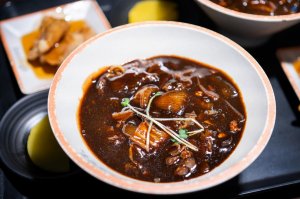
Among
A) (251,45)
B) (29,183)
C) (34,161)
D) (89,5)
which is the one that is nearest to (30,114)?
(34,161)

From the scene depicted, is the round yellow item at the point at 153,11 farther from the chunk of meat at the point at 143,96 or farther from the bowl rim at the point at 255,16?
the chunk of meat at the point at 143,96

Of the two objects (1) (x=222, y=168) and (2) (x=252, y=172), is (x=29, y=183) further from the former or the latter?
(2) (x=252, y=172)

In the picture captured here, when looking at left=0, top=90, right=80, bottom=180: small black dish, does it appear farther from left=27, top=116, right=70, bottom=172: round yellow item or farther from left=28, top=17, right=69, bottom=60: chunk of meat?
left=28, top=17, right=69, bottom=60: chunk of meat

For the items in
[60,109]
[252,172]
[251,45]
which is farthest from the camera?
[251,45]

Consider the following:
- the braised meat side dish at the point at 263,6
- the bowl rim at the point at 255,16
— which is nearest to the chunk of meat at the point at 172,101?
the bowl rim at the point at 255,16

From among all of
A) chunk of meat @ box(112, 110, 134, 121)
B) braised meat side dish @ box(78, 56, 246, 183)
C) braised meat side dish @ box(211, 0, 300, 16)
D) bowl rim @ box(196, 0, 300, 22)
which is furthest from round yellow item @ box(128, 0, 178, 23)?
chunk of meat @ box(112, 110, 134, 121)

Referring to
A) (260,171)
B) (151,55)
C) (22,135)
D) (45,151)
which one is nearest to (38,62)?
(22,135)
